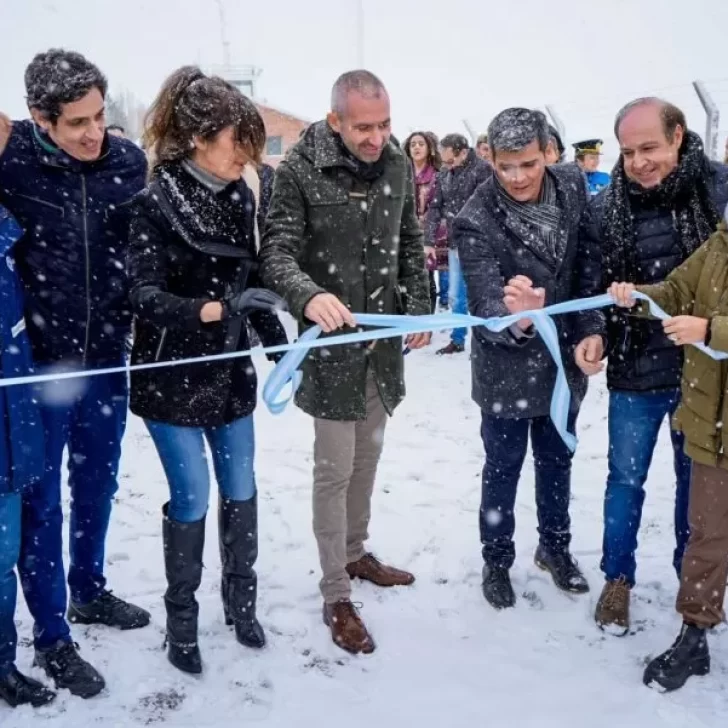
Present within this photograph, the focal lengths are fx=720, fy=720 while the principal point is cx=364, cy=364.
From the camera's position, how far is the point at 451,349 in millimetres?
8391

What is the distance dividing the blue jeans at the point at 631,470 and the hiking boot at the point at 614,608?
0.05m

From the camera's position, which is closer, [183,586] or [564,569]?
[183,586]

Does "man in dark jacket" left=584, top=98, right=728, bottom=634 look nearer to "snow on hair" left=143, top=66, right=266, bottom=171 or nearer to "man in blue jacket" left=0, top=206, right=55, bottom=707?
"snow on hair" left=143, top=66, right=266, bottom=171

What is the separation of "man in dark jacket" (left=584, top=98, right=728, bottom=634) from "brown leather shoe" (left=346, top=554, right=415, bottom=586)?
936 millimetres

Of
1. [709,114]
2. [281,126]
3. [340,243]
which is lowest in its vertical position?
[340,243]

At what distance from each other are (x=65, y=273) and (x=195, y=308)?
0.62 m

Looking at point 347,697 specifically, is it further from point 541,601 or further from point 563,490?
point 563,490

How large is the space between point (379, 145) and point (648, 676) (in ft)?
7.78

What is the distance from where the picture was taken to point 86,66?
2.68 m

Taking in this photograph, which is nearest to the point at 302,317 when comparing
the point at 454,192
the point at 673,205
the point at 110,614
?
the point at 673,205

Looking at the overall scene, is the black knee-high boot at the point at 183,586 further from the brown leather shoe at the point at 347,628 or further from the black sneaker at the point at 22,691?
the brown leather shoe at the point at 347,628

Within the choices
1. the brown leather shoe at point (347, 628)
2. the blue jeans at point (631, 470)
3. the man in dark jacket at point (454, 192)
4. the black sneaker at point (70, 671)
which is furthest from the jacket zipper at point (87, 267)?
the man in dark jacket at point (454, 192)

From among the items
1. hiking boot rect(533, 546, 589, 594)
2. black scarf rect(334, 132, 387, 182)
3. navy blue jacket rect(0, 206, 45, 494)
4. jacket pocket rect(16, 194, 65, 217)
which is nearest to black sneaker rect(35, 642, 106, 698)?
→ navy blue jacket rect(0, 206, 45, 494)

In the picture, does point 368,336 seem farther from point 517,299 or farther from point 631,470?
point 631,470
